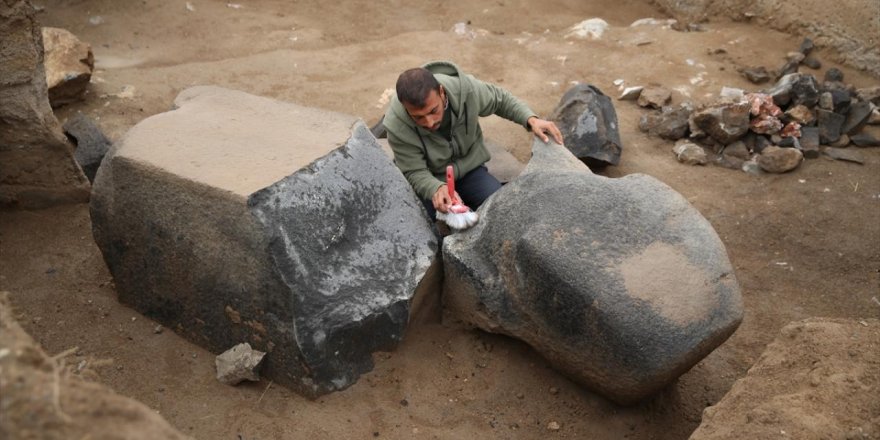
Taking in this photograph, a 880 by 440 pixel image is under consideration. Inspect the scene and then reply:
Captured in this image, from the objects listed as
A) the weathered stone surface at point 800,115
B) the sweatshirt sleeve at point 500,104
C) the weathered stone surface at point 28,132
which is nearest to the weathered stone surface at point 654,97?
the weathered stone surface at point 800,115

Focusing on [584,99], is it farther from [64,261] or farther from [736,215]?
[64,261]

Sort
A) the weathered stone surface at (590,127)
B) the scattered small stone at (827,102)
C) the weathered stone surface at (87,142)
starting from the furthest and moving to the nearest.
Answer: the scattered small stone at (827,102), the weathered stone surface at (590,127), the weathered stone surface at (87,142)

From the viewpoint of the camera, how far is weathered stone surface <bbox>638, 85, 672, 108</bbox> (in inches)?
192

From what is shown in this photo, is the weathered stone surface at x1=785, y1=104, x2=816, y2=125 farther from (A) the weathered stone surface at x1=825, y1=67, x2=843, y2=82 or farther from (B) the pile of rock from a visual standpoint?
(A) the weathered stone surface at x1=825, y1=67, x2=843, y2=82

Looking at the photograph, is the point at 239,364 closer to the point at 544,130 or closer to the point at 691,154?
the point at 544,130

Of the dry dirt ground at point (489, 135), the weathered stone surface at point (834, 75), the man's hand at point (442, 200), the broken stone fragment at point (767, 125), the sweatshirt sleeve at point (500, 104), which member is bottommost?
the dry dirt ground at point (489, 135)

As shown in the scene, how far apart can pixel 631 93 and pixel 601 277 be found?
2.72 metres

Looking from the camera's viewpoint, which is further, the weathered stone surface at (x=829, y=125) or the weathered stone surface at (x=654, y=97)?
the weathered stone surface at (x=654, y=97)

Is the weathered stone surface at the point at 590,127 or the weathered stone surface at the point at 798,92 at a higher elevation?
the weathered stone surface at the point at 798,92

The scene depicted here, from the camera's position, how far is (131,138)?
9.80ft

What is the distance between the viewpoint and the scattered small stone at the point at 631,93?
500cm

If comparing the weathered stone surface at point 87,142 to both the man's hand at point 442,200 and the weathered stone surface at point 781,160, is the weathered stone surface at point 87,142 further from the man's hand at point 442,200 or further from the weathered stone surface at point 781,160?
the weathered stone surface at point 781,160

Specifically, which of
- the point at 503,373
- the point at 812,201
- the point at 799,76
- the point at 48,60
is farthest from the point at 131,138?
the point at 799,76

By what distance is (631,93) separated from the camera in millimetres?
5008
